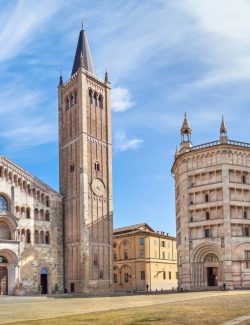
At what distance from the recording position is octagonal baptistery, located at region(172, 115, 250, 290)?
2581 inches

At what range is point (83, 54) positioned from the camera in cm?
8138

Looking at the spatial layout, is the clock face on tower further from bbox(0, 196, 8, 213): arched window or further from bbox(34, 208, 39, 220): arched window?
bbox(0, 196, 8, 213): arched window

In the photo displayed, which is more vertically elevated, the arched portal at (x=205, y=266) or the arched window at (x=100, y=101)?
the arched window at (x=100, y=101)

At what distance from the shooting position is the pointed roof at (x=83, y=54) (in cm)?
8053

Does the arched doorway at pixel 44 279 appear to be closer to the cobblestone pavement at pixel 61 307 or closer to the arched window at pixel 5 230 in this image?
the arched window at pixel 5 230

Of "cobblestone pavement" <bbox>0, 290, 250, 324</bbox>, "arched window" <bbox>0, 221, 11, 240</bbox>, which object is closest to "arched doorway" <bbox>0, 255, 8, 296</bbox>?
"arched window" <bbox>0, 221, 11, 240</bbox>

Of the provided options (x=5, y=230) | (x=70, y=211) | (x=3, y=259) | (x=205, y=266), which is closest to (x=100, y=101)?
(x=70, y=211)

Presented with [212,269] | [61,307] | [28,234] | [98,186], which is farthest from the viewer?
[98,186]

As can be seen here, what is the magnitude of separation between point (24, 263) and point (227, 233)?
28.2m

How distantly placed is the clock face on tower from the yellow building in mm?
22922

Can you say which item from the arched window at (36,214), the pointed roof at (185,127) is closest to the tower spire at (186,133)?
the pointed roof at (185,127)

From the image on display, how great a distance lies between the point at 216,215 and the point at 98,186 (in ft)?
61.7

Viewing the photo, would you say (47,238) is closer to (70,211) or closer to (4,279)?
(70,211)

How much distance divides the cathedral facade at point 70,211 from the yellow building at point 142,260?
70.8 ft
